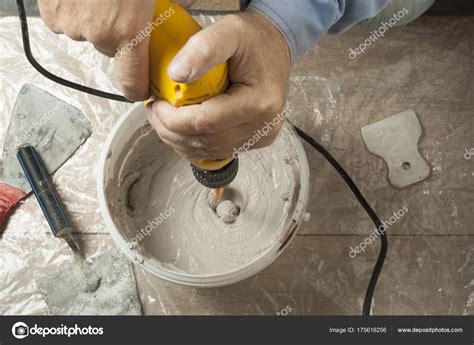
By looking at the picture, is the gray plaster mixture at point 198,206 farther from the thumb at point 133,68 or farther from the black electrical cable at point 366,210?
the thumb at point 133,68

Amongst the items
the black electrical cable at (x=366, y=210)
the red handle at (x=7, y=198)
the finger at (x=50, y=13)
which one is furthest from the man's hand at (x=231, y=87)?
the red handle at (x=7, y=198)

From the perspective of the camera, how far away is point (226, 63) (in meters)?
0.43

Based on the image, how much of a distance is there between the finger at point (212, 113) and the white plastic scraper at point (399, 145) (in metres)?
0.42

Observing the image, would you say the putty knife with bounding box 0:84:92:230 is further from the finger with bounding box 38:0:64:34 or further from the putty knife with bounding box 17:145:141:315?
the finger with bounding box 38:0:64:34

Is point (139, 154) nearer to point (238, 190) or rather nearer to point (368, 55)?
point (238, 190)

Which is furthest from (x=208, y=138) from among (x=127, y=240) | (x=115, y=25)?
(x=127, y=240)

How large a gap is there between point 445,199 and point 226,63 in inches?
20.5

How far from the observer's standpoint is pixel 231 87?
17.5 inches

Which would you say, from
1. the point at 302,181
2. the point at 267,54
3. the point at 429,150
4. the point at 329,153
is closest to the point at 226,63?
the point at 267,54

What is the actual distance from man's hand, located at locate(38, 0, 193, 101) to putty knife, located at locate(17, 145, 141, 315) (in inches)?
15.7

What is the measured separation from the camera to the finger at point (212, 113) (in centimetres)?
41

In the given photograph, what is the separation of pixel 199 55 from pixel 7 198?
53 cm

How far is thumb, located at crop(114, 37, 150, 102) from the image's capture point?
1.27ft

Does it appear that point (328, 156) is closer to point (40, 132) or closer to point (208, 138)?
point (208, 138)
